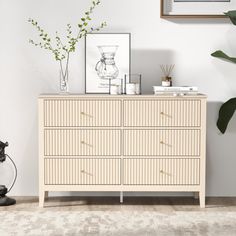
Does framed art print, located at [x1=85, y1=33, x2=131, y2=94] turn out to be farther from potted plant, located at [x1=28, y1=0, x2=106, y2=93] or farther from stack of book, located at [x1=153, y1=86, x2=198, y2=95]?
stack of book, located at [x1=153, y1=86, x2=198, y2=95]

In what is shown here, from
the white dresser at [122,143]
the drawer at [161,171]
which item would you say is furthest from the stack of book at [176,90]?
the drawer at [161,171]

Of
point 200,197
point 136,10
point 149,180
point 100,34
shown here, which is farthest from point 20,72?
point 200,197

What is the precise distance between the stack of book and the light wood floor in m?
0.82

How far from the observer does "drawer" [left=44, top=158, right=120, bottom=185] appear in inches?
175

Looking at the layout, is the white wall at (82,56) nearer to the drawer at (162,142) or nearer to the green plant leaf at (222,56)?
the green plant leaf at (222,56)

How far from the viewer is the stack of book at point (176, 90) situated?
4461 millimetres

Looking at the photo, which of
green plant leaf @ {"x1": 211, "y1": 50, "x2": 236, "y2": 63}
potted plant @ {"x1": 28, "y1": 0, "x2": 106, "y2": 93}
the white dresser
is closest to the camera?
the white dresser

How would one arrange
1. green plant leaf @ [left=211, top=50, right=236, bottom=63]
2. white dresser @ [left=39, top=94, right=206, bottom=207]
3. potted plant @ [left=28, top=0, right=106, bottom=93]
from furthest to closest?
potted plant @ [left=28, top=0, right=106, bottom=93] → green plant leaf @ [left=211, top=50, right=236, bottom=63] → white dresser @ [left=39, top=94, right=206, bottom=207]

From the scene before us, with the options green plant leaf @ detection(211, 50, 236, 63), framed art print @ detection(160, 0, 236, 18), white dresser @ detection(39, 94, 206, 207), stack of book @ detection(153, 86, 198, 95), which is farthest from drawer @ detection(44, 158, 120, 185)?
framed art print @ detection(160, 0, 236, 18)

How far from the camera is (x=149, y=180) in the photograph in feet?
14.6

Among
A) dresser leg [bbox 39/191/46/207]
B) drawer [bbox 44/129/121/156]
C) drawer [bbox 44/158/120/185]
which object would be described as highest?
drawer [bbox 44/129/121/156]

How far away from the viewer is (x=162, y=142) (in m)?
4.43

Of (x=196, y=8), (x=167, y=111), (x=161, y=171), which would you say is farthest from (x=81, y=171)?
(x=196, y=8)

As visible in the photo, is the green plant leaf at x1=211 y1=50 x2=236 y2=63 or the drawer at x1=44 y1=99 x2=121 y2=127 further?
the green plant leaf at x1=211 y1=50 x2=236 y2=63
